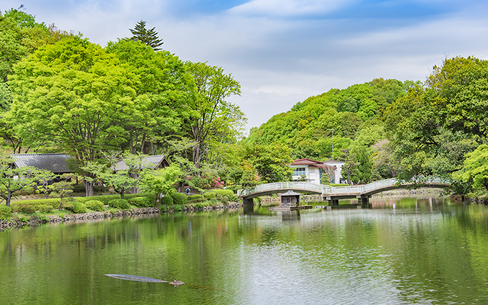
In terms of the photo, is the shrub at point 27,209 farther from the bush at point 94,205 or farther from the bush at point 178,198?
the bush at point 178,198

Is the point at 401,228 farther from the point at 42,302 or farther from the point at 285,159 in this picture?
the point at 285,159

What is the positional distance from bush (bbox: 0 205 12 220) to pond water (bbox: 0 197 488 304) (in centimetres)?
375

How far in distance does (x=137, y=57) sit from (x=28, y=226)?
871 inches

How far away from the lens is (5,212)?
28.6 metres

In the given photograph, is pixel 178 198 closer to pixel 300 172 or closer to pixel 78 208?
pixel 78 208

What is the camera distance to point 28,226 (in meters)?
29.3

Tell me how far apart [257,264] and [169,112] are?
32.1 metres

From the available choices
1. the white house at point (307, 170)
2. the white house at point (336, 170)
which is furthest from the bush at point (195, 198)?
the white house at point (336, 170)

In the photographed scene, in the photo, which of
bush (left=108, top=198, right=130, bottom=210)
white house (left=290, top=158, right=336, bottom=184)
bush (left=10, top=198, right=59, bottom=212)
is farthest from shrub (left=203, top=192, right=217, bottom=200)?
white house (left=290, top=158, right=336, bottom=184)

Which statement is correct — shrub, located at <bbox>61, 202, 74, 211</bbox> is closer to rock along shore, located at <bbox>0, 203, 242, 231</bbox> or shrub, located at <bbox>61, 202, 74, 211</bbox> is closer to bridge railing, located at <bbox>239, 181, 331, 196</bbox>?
rock along shore, located at <bbox>0, 203, 242, 231</bbox>

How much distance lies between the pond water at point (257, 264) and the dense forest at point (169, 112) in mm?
11761

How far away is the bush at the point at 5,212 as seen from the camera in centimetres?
2844

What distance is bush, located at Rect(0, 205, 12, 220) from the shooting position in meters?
28.4

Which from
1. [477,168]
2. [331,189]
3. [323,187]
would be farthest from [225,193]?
[477,168]
